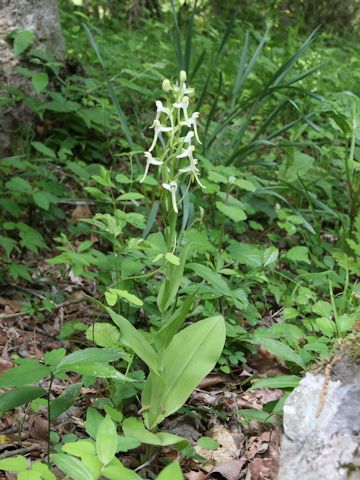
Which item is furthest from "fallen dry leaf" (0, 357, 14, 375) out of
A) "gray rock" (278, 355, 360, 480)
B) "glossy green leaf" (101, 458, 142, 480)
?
"gray rock" (278, 355, 360, 480)

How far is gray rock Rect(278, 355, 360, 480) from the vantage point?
1.15m

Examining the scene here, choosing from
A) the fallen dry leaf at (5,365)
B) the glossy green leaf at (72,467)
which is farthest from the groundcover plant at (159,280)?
the fallen dry leaf at (5,365)

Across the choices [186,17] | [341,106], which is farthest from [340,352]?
[186,17]

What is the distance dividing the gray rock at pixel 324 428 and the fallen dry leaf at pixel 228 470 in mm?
452

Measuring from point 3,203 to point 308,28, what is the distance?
6.40m

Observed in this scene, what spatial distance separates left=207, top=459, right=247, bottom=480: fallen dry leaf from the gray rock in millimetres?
452

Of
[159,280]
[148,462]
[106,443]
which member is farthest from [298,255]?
[106,443]

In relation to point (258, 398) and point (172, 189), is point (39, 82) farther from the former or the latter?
point (258, 398)

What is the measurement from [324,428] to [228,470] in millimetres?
564

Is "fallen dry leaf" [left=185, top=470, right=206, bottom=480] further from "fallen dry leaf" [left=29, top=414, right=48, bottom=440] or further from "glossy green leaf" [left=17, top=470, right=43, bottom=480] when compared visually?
"glossy green leaf" [left=17, top=470, right=43, bottom=480]

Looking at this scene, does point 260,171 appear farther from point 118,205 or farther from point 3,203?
point 3,203

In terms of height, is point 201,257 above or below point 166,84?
below

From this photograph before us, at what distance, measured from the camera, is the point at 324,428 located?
3.93 feet

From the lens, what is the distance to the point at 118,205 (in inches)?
128
